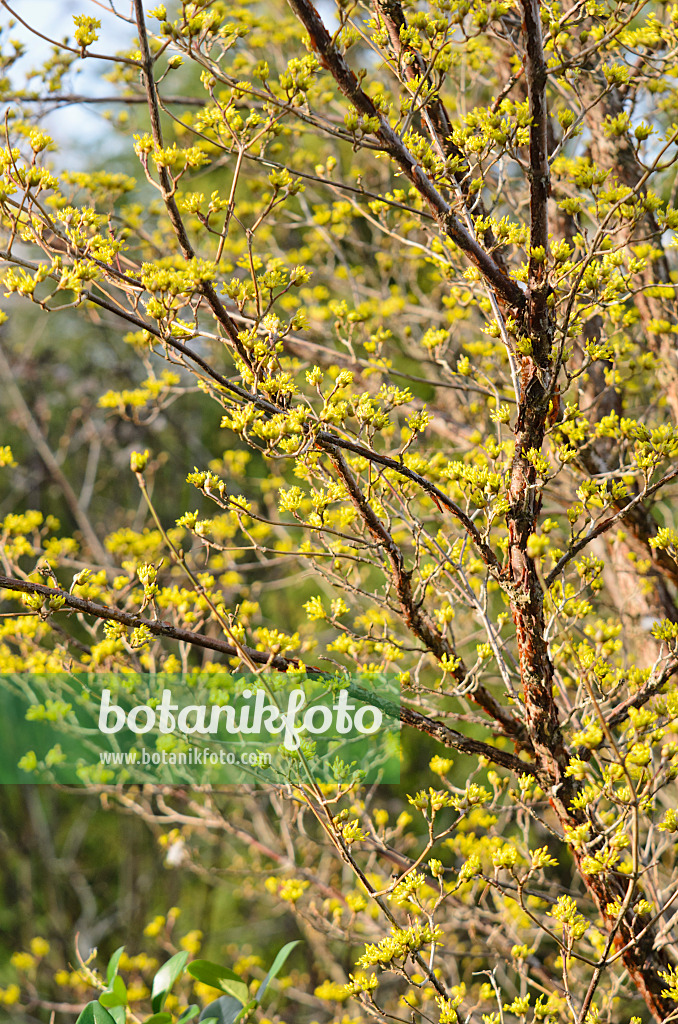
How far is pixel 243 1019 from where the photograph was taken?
1608 mm

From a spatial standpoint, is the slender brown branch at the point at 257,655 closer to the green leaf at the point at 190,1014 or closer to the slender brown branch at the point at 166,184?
the slender brown branch at the point at 166,184

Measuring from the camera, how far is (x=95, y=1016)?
1388mm

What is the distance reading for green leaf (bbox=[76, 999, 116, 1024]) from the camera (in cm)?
138

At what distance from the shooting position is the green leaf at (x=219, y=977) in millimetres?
1650

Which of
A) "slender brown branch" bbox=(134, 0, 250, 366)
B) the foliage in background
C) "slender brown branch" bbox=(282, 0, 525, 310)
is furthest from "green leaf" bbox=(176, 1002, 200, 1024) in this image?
"slender brown branch" bbox=(282, 0, 525, 310)

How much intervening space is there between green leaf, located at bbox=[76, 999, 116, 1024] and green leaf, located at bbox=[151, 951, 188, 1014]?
213mm

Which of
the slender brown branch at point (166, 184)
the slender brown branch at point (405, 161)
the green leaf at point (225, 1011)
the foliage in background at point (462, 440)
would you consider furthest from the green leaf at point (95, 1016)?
the slender brown branch at point (405, 161)

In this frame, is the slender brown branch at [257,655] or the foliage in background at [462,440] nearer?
the foliage in background at [462,440]

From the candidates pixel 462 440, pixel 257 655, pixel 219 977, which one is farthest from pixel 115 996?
pixel 462 440

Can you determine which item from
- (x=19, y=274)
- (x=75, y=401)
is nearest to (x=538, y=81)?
(x=19, y=274)

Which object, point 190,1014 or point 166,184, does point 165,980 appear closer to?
point 190,1014

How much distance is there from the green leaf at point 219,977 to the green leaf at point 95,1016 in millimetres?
256

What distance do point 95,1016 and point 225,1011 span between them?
370mm

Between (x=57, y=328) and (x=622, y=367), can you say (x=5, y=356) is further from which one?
(x=622, y=367)
